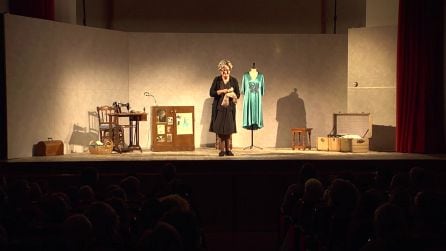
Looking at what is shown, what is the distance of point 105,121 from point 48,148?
140 cm

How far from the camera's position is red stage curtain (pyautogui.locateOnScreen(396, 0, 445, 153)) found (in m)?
9.80

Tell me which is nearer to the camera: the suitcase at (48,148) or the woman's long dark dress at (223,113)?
the woman's long dark dress at (223,113)

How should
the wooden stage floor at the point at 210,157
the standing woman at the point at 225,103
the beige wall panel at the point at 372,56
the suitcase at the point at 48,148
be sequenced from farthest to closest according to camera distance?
1. the beige wall panel at the point at 372,56
2. the suitcase at the point at 48,148
3. the standing woman at the point at 225,103
4. the wooden stage floor at the point at 210,157

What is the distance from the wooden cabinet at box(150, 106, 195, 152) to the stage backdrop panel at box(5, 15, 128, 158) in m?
1.16

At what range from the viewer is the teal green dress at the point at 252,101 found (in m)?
10.8

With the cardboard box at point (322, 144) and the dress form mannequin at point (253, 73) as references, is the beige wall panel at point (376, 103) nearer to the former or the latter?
the cardboard box at point (322, 144)

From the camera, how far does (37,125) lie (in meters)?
9.78

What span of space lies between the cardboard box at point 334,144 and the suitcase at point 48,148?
163 inches
